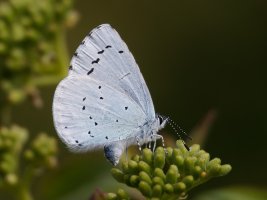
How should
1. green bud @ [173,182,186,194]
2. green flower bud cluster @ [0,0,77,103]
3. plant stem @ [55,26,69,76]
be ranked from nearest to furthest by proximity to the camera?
green bud @ [173,182,186,194]
green flower bud cluster @ [0,0,77,103]
plant stem @ [55,26,69,76]

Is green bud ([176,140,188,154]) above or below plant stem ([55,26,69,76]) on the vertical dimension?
below

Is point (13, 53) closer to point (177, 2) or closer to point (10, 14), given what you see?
point (10, 14)

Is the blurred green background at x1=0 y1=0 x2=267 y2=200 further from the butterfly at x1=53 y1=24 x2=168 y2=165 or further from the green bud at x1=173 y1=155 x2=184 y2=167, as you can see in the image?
the green bud at x1=173 y1=155 x2=184 y2=167

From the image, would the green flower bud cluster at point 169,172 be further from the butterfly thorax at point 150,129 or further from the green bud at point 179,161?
the butterfly thorax at point 150,129

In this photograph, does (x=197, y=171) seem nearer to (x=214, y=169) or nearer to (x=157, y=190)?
(x=214, y=169)

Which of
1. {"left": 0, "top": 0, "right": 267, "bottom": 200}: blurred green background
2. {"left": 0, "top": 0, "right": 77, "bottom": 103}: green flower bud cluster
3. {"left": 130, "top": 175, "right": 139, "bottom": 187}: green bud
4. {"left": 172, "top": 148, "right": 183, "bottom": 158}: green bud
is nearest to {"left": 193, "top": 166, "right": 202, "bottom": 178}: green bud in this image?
{"left": 172, "top": 148, "right": 183, "bottom": 158}: green bud

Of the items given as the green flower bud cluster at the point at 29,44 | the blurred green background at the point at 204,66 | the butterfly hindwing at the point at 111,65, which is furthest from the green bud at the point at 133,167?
the blurred green background at the point at 204,66
